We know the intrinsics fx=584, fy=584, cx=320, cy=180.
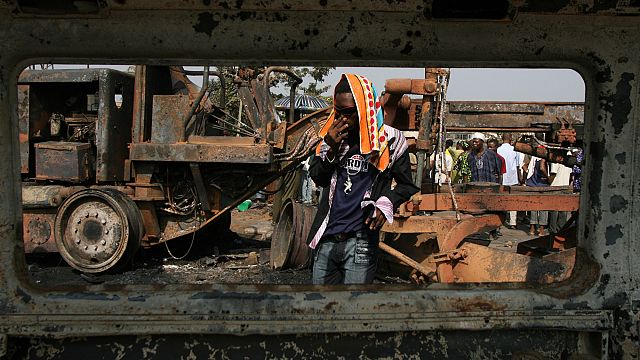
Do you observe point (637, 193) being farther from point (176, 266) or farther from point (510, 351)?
point (176, 266)

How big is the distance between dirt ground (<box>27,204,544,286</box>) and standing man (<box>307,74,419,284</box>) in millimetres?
2412

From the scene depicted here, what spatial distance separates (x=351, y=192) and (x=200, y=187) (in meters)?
3.80

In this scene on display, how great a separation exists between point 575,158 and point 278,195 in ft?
17.3

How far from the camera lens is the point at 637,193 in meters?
1.38

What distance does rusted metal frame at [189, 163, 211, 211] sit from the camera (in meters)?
6.22

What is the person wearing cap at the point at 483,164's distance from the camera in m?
9.56

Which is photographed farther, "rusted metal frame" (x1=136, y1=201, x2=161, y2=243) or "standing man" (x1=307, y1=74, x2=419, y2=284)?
"rusted metal frame" (x1=136, y1=201, x2=161, y2=243)

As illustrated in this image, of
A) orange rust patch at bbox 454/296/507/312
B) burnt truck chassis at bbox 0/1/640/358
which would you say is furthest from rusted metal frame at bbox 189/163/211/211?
orange rust patch at bbox 454/296/507/312

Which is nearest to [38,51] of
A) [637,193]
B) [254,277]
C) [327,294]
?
[327,294]

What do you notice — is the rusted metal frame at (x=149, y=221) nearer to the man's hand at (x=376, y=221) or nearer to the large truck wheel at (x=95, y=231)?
the large truck wheel at (x=95, y=231)

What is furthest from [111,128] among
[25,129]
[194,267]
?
[194,267]

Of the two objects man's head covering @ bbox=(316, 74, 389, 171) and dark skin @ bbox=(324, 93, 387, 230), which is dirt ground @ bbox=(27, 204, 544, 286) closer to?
dark skin @ bbox=(324, 93, 387, 230)

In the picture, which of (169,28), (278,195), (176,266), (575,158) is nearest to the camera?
(169,28)

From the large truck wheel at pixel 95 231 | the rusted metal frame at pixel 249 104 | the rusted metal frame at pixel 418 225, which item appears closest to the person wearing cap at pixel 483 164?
the rusted metal frame at pixel 249 104
